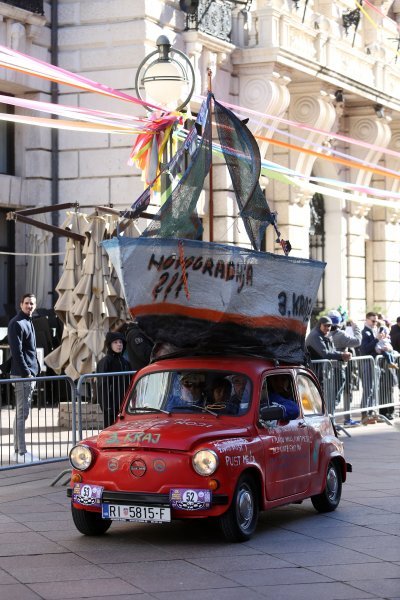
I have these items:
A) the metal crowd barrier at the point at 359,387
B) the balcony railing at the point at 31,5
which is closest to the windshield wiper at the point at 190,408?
the metal crowd barrier at the point at 359,387

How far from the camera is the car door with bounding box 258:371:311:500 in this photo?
10320 mm

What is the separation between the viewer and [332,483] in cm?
1161

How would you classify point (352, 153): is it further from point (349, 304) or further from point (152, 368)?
point (152, 368)

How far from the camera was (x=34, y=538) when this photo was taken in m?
10.2

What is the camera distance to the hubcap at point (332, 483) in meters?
11.5

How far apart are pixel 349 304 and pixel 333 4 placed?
7211 mm

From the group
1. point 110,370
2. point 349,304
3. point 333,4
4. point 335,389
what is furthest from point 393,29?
point 110,370

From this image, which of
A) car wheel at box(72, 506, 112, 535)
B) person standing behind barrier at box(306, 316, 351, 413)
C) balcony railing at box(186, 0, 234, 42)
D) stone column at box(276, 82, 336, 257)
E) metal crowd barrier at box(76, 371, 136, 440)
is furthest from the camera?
stone column at box(276, 82, 336, 257)

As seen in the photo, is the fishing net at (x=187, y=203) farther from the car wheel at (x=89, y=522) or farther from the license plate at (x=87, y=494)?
the car wheel at (x=89, y=522)

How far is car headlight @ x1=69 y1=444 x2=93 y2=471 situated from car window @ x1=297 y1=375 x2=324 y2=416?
7.19ft

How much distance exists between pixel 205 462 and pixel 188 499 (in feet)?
0.99

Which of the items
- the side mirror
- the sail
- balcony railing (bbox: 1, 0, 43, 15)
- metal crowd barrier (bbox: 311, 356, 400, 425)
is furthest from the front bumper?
balcony railing (bbox: 1, 0, 43, 15)

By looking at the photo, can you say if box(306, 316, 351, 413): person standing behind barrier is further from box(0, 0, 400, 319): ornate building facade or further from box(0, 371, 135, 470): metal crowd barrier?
box(0, 371, 135, 470): metal crowd barrier

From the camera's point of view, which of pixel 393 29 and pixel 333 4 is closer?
pixel 333 4
